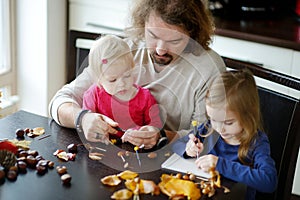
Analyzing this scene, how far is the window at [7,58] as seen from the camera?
8.92 feet

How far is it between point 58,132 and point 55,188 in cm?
33

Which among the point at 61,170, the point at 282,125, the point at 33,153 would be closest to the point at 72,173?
the point at 61,170

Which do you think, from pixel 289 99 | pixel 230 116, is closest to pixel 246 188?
pixel 230 116

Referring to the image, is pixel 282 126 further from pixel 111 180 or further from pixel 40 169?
pixel 40 169

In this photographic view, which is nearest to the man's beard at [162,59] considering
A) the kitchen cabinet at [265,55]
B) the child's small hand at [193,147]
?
the child's small hand at [193,147]

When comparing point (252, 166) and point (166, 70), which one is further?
point (166, 70)

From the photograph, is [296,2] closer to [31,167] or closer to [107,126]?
[107,126]

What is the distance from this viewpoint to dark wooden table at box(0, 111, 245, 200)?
4.18 ft

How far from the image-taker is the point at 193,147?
1439 millimetres

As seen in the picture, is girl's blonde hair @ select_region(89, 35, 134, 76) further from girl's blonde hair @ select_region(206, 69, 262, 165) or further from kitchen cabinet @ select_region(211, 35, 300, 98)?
kitchen cabinet @ select_region(211, 35, 300, 98)

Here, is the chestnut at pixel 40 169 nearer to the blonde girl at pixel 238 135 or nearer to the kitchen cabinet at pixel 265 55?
the blonde girl at pixel 238 135

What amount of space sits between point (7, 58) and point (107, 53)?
5.02 ft

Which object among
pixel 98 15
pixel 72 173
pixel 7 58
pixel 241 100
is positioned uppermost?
pixel 241 100

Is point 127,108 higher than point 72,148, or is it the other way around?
point 127,108
